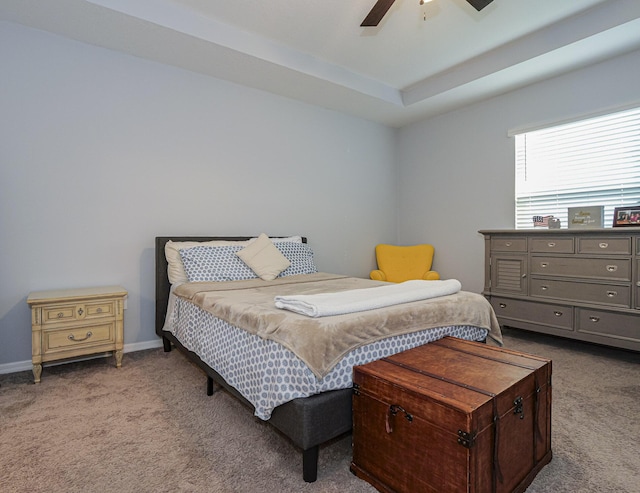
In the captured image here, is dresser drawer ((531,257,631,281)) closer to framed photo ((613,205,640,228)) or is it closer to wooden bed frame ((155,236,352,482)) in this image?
framed photo ((613,205,640,228))

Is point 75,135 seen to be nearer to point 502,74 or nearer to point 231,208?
point 231,208

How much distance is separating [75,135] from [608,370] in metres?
4.59

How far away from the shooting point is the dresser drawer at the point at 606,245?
2.85m

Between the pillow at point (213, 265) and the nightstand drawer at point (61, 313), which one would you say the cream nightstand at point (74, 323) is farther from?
the pillow at point (213, 265)

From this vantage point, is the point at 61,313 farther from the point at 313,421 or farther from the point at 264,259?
the point at 313,421

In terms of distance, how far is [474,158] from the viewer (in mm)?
4488

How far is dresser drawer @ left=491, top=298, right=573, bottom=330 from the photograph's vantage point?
3.18 m

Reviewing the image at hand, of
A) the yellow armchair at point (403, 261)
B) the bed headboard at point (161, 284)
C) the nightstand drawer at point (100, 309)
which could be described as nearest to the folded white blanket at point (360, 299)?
the nightstand drawer at point (100, 309)

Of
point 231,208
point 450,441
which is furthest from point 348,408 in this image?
point 231,208

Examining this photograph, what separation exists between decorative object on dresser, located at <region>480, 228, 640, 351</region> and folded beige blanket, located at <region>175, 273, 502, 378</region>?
125cm

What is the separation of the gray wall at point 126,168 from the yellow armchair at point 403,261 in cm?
93

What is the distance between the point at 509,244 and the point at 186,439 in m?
3.23

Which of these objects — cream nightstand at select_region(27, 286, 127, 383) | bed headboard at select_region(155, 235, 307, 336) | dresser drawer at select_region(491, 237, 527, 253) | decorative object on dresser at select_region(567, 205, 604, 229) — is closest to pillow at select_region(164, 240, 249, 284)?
bed headboard at select_region(155, 235, 307, 336)

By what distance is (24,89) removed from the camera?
2.81 meters
